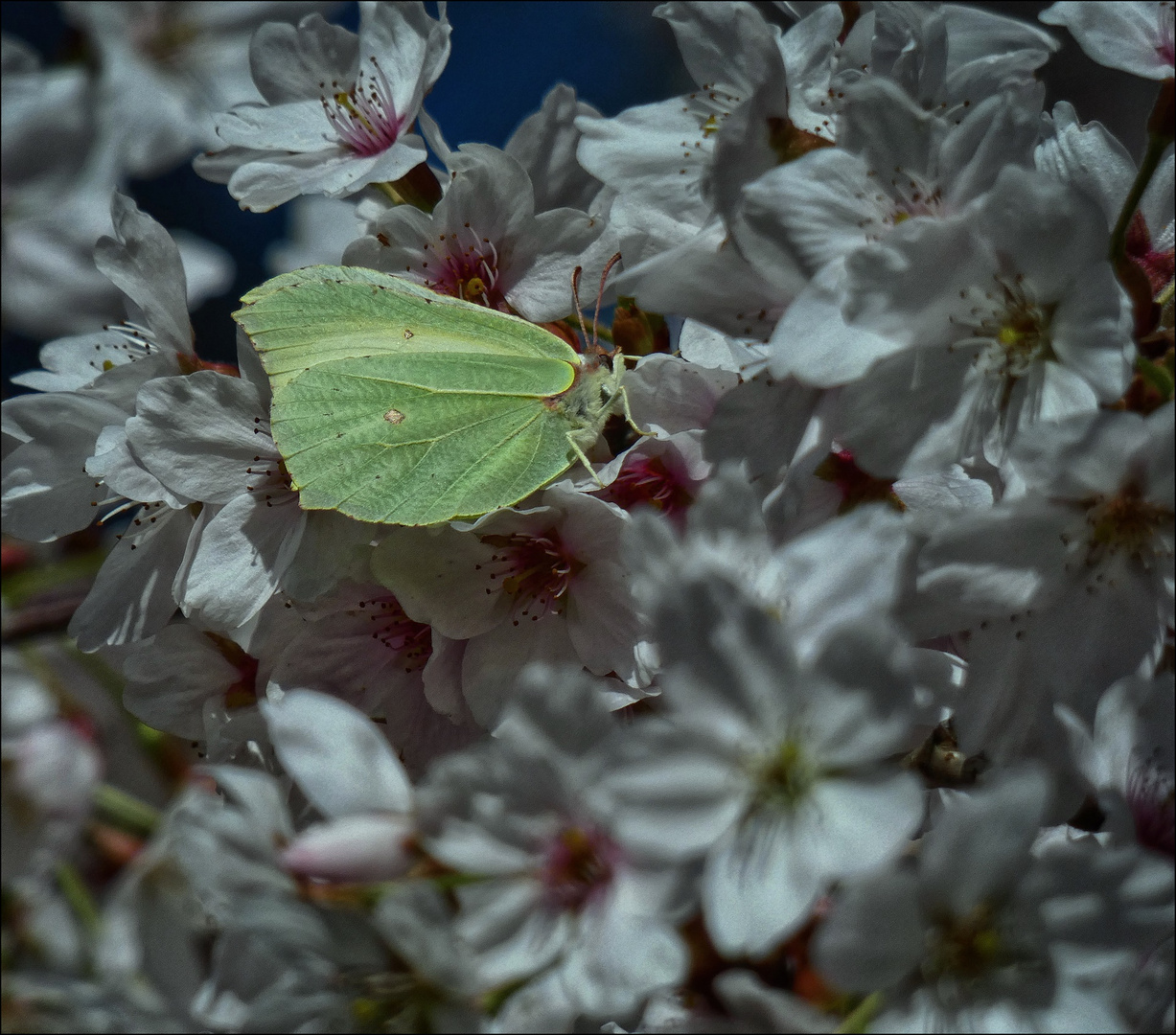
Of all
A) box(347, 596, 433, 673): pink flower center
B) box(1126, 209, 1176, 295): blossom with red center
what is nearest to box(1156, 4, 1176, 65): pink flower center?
box(1126, 209, 1176, 295): blossom with red center

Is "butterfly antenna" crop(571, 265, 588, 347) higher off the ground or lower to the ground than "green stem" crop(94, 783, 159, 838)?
higher

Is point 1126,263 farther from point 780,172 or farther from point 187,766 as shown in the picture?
point 187,766

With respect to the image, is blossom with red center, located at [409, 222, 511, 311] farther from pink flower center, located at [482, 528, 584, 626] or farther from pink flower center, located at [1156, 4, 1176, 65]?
pink flower center, located at [1156, 4, 1176, 65]

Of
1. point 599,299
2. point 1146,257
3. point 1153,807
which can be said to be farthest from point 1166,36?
point 1153,807

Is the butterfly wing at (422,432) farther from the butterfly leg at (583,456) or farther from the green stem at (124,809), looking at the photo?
the green stem at (124,809)

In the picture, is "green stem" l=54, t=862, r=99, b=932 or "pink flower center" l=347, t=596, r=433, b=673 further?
"green stem" l=54, t=862, r=99, b=932

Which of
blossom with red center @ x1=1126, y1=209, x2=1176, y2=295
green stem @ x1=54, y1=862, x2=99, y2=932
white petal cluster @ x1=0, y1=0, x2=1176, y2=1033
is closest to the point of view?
white petal cluster @ x1=0, y1=0, x2=1176, y2=1033

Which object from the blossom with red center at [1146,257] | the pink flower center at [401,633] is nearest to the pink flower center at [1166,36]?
the blossom with red center at [1146,257]
